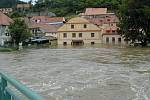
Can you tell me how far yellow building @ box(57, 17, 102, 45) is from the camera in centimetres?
8025

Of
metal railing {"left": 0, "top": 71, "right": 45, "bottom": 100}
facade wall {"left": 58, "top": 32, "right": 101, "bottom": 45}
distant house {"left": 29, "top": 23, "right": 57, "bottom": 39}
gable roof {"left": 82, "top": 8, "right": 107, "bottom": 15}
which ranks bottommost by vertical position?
facade wall {"left": 58, "top": 32, "right": 101, "bottom": 45}

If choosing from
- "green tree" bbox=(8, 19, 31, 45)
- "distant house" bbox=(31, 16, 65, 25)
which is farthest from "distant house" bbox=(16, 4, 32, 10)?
"green tree" bbox=(8, 19, 31, 45)

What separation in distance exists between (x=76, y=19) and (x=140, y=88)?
211ft

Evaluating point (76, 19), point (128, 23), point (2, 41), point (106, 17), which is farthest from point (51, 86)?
point (106, 17)

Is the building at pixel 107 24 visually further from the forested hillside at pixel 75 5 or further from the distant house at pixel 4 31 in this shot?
the distant house at pixel 4 31

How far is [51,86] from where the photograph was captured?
16.2 meters

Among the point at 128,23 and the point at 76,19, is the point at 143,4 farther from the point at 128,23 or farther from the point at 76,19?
the point at 76,19

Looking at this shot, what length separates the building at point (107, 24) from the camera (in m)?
83.6

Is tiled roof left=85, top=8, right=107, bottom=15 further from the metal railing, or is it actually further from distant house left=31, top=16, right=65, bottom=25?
the metal railing

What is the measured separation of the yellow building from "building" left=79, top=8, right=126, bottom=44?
8.48ft

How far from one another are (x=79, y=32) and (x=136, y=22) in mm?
22852

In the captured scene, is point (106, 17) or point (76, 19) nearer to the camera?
point (76, 19)

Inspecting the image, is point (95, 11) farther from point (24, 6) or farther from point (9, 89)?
point (9, 89)

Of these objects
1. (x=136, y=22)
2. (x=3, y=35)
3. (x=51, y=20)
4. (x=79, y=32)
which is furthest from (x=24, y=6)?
(x=136, y=22)
